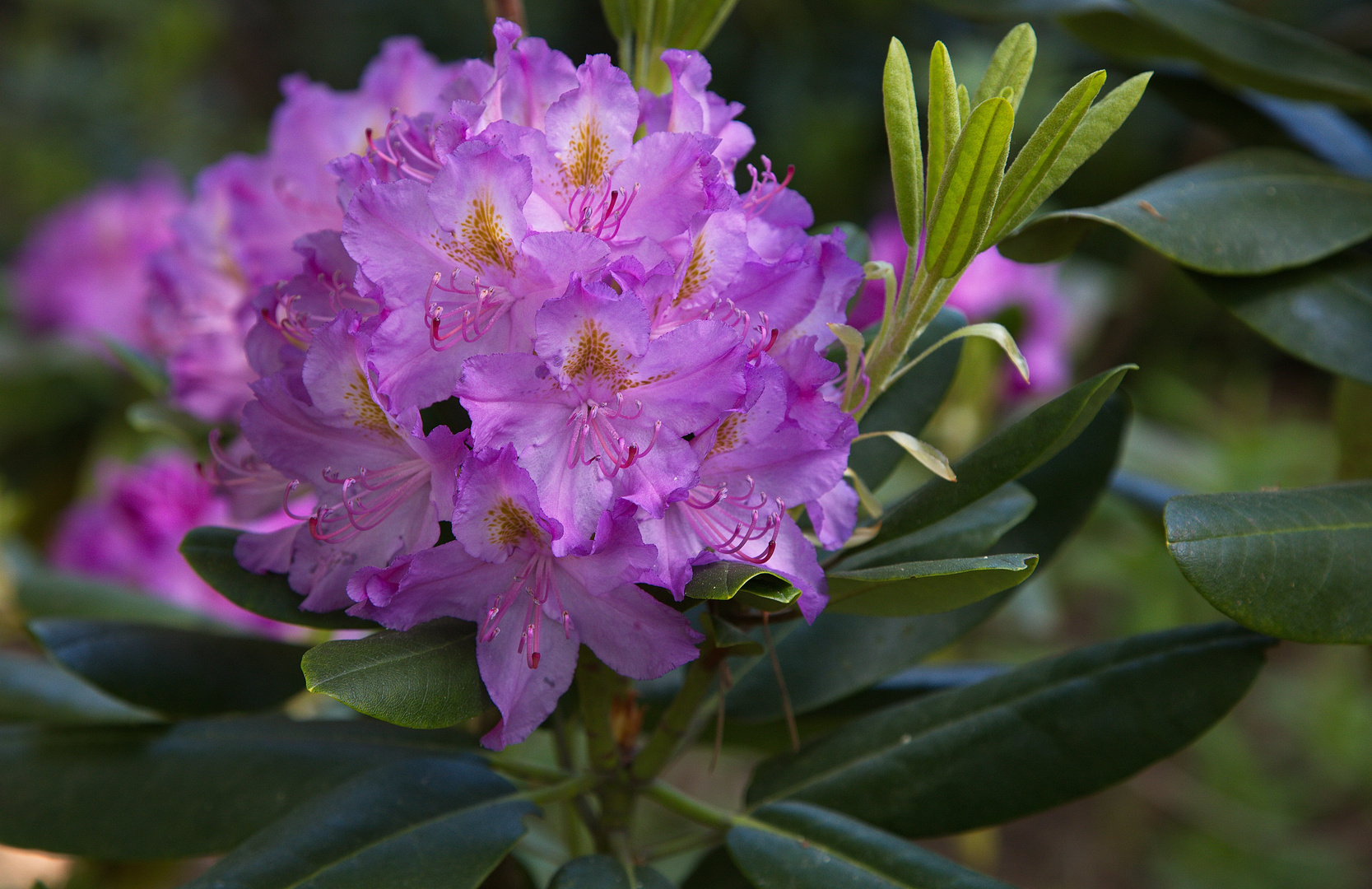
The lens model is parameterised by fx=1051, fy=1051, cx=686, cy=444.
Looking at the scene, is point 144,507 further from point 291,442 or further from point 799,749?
point 799,749

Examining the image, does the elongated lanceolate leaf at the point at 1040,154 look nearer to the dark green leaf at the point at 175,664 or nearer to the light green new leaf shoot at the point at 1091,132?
the light green new leaf shoot at the point at 1091,132

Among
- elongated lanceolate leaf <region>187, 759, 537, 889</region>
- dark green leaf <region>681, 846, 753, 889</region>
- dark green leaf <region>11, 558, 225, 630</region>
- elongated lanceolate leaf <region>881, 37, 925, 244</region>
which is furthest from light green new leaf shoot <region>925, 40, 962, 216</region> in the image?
dark green leaf <region>11, 558, 225, 630</region>

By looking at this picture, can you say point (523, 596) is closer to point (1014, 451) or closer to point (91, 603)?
point (1014, 451)

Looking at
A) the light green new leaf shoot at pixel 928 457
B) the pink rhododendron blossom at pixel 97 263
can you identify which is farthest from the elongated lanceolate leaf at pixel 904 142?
the pink rhododendron blossom at pixel 97 263

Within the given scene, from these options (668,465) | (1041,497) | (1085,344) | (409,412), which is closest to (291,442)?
(409,412)

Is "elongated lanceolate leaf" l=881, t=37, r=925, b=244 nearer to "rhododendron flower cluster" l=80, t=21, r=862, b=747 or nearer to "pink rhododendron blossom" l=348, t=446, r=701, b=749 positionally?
"rhododendron flower cluster" l=80, t=21, r=862, b=747

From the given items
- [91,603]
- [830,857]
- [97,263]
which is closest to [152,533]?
A: [91,603]
